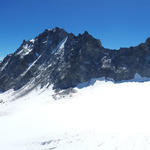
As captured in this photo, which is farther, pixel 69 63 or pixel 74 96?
pixel 69 63

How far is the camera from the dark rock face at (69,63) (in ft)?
250

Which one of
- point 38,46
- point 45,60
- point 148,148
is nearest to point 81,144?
point 148,148

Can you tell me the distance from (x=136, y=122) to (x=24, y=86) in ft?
255

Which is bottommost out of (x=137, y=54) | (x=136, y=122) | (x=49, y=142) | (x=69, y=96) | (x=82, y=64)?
(x=49, y=142)

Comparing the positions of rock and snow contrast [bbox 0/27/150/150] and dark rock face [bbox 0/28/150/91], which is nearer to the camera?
rock and snow contrast [bbox 0/27/150/150]

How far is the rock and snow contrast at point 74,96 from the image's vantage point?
21859 millimetres

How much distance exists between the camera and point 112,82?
7112 cm

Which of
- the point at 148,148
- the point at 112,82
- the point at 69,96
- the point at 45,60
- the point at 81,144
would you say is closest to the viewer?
the point at 148,148

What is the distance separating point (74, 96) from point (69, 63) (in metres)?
29.3

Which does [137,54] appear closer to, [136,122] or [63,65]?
[63,65]

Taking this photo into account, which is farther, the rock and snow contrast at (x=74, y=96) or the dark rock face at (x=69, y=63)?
the dark rock face at (x=69, y=63)

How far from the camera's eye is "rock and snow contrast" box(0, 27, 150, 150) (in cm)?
2186

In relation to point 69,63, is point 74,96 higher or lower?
lower

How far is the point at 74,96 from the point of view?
192 ft
